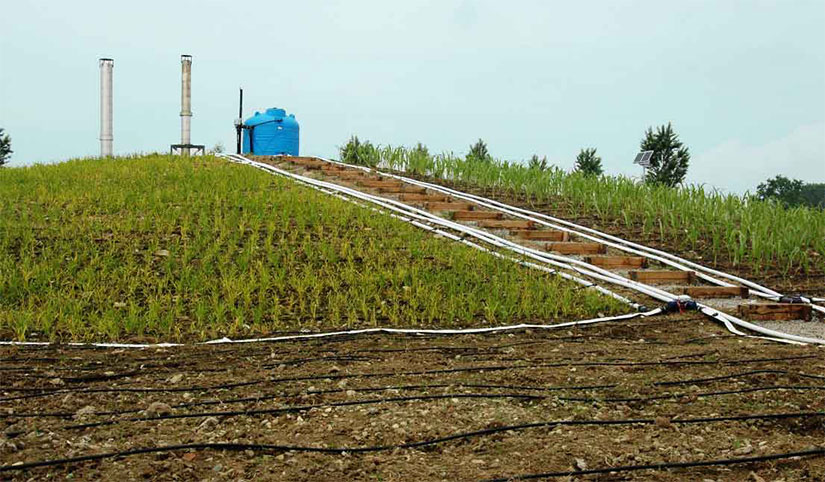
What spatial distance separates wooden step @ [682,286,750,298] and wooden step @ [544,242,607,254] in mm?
1291

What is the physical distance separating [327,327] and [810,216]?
5.87 meters

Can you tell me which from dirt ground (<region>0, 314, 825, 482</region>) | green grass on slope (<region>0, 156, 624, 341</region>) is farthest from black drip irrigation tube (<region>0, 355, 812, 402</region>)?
green grass on slope (<region>0, 156, 624, 341</region>)

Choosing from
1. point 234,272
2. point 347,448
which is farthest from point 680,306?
point 347,448

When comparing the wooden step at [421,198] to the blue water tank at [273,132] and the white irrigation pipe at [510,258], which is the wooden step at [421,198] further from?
the blue water tank at [273,132]

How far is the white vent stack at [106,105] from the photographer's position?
1425 centimetres

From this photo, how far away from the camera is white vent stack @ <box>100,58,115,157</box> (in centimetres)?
1425

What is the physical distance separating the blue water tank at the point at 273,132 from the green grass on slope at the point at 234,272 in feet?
19.5

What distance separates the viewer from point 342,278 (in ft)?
19.0

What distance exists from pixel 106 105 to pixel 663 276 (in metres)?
11.7

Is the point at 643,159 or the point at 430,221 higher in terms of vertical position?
the point at 643,159

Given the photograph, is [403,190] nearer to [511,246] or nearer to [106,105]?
[511,246]

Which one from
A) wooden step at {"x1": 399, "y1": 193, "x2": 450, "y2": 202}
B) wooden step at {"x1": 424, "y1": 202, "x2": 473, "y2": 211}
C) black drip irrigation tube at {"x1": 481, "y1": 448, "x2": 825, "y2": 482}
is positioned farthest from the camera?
wooden step at {"x1": 399, "y1": 193, "x2": 450, "y2": 202}

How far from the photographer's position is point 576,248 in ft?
23.6

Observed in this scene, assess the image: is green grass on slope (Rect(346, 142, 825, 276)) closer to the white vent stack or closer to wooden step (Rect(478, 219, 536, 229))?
Answer: wooden step (Rect(478, 219, 536, 229))
